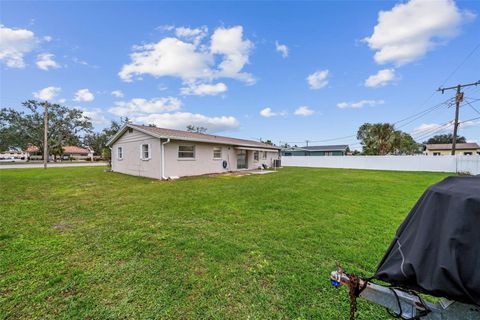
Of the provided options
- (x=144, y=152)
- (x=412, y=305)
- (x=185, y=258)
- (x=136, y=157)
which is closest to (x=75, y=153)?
(x=136, y=157)

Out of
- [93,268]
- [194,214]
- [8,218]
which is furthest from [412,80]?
[8,218]

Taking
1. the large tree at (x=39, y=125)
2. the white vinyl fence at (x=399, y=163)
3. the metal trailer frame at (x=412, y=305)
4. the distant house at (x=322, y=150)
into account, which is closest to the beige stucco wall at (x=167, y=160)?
the metal trailer frame at (x=412, y=305)

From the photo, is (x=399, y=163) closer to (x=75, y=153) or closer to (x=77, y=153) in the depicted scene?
(x=77, y=153)

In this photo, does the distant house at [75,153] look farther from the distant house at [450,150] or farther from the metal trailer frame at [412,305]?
the distant house at [450,150]

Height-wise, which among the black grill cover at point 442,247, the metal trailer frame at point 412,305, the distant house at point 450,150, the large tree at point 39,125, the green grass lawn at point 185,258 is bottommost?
the green grass lawn at point 185,258

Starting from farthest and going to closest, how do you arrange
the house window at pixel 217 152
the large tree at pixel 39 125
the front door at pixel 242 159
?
the large tree at pixel 39 125, the front door at pixel 242 159, the house window at pixel 217 152

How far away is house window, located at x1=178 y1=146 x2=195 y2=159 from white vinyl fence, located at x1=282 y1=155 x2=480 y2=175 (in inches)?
635

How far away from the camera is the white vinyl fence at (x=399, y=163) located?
17116 mm

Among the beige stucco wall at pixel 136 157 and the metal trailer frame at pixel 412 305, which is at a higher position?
the beige stucco wall at pixel 136 157

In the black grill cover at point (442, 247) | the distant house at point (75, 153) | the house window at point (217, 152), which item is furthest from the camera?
the distant house at point (75, 153)

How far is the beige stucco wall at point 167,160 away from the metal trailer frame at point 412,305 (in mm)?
11279

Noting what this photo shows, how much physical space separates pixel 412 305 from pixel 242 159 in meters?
16.8

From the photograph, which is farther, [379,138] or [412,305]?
[379,138]

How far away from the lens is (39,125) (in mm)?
36094
